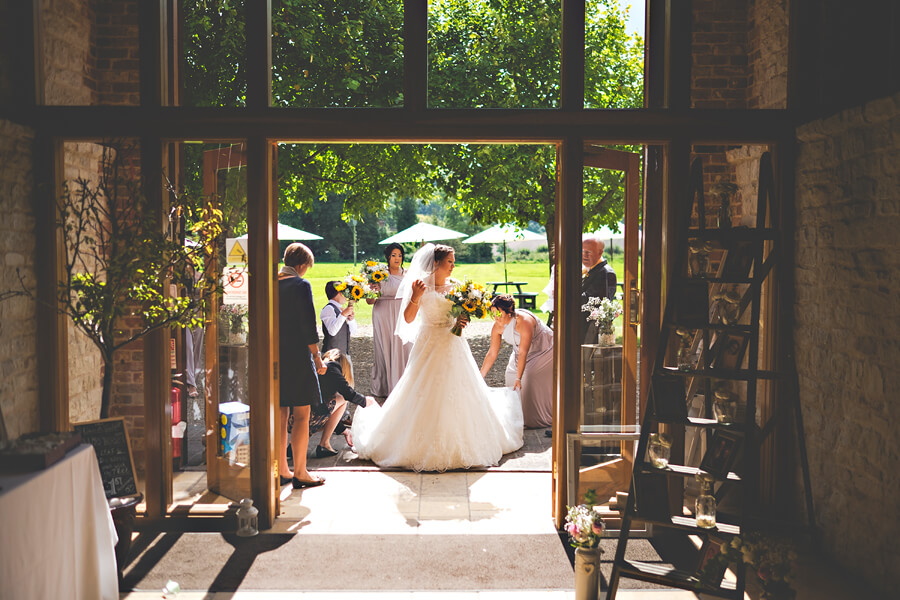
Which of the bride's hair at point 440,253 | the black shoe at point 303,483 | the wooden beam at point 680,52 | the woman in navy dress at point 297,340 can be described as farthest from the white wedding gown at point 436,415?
the wooden beam at point 680,52

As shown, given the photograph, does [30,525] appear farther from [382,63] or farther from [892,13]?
[892,13]

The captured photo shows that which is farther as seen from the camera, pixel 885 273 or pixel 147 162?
pixel 147 162

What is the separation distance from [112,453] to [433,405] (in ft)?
8.75

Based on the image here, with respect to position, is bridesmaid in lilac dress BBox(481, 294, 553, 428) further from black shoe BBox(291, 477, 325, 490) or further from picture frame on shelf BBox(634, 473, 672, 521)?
picture frame on shelf BBox(634, 473, 672, 521)

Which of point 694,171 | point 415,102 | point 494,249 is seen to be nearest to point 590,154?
point 694,171

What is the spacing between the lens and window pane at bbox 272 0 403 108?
16.2 feet

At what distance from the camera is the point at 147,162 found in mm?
4836

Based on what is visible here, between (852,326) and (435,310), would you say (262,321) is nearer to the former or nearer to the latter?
(435,310)

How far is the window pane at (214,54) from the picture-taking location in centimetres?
494

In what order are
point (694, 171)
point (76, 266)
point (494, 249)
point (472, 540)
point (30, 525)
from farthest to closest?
point (494, 249), point (76, 266), point (472, 540), point (694, 171), point (30, 525)

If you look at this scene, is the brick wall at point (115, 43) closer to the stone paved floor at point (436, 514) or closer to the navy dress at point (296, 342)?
the navy dress at point (296, 342)

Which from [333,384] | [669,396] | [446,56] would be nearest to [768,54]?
[446,56]

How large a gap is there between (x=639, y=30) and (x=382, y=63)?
1.72 meters

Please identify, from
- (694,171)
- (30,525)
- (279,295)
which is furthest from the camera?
(279,295)
